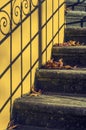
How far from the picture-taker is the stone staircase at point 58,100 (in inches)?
127

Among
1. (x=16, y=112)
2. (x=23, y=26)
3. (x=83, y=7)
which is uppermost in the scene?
(x=83, y=7)

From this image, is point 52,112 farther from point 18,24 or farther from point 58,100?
point 18,24

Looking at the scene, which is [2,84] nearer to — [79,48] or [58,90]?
[58,90]

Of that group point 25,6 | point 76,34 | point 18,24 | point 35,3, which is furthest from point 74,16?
point 18,24

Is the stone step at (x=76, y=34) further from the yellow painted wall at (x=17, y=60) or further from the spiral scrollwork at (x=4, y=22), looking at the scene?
the spiral scrollwork at (x=4, y=22)

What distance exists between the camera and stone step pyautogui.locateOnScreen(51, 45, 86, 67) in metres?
4.18

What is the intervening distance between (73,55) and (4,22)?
49.0 inches

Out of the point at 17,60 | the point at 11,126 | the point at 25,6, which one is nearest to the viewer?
the point at 11,126

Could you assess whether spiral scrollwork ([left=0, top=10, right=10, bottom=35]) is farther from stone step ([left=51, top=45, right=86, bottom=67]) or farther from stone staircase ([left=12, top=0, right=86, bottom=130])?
stone step ([left=51, top=45, right=86, bottom=67])

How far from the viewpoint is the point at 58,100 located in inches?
135

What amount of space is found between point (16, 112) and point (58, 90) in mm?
627

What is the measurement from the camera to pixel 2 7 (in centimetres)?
323

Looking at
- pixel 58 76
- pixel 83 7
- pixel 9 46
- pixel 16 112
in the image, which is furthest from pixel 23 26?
pixel 83 7

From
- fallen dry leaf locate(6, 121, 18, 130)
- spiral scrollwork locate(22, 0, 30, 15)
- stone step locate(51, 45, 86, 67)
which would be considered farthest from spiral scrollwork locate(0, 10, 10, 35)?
stone step locate(51, 45, 86, 67)
